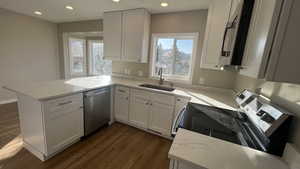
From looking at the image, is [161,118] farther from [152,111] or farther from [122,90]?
[122,90]

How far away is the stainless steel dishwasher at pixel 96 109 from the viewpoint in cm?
221

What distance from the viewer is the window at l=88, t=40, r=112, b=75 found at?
14.7 feet

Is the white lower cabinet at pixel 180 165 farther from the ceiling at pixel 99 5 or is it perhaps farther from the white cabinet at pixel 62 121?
the ceiling at pixel 99 5

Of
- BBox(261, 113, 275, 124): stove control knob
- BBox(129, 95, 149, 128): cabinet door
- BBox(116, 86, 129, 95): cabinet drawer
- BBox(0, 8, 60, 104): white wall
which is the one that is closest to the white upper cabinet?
BBox(261, 113, 275, 124): stove control knob

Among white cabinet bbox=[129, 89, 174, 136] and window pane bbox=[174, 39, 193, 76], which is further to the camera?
window pane bbox=[174, 39, 193, 76]

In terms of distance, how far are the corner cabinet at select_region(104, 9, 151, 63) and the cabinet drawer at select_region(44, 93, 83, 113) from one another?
4.38 feet

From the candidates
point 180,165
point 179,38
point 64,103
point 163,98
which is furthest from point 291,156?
point 179,38

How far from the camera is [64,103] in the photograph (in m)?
1.81

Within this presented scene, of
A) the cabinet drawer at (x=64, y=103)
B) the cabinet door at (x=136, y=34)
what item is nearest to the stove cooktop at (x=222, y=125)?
the cabinet drawer at (x=64, y=103)

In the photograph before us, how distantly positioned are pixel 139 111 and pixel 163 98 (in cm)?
59

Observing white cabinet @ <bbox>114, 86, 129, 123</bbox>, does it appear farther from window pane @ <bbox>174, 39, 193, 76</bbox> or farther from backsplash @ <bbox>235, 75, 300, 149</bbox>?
backsplash @ <bbox>235, 75, 300, 149</bbox>

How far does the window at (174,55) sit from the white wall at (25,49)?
3.43 metres

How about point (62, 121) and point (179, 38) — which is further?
point (179, 38)

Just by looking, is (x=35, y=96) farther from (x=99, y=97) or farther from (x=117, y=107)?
(x=117, y=107)
